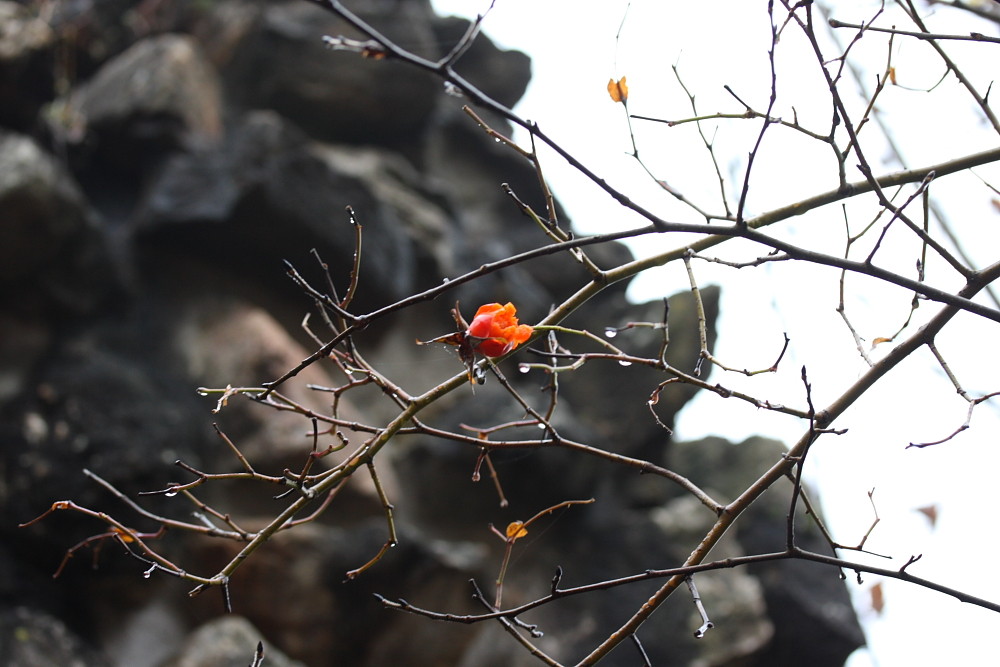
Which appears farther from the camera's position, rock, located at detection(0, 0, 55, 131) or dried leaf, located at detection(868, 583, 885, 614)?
rock, located at detection(0, 0, 55, 131)

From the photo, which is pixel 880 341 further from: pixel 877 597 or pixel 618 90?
pixel 877 597

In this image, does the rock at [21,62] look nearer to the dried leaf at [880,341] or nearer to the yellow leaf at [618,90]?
the yellow leaf at [618,90]

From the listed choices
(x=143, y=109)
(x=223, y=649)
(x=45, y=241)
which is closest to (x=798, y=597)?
(x=223, y=649)

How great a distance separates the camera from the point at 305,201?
3982 millimetres

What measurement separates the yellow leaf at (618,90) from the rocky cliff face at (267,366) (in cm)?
138

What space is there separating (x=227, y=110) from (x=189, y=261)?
1407 millimetres

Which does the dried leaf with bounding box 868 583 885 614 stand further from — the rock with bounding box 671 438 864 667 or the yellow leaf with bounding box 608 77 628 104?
the yellow leaf with bounding box 608 77 628 104

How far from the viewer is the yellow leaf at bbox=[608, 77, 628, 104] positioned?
4.23 ft

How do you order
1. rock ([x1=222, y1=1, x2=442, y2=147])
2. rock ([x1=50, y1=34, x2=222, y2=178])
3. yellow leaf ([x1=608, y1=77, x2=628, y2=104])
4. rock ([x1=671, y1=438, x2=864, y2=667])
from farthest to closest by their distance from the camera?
1. rock ([x1=222, y1=1, x2=442, y2=147])
2. rock ([x1=50, y1=34, x2=222, y2=178])
3. rock ([x1=671, y1=438, x2=864, y2=667])
4. yellow leaf ([x1=608, y1=77, x2=628, y2=104])

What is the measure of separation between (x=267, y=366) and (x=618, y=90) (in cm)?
284

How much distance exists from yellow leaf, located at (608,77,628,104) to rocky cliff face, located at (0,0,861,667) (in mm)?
1383

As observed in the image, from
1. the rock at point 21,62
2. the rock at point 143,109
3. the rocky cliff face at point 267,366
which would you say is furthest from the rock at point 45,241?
the rock at point 143,109

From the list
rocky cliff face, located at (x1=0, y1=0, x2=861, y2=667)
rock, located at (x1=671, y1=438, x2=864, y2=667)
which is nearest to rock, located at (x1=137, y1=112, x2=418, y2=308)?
rocky cliff face, located at (x1=0, y1=0, x2=861, y2=667)

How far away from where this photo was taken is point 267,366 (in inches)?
148
